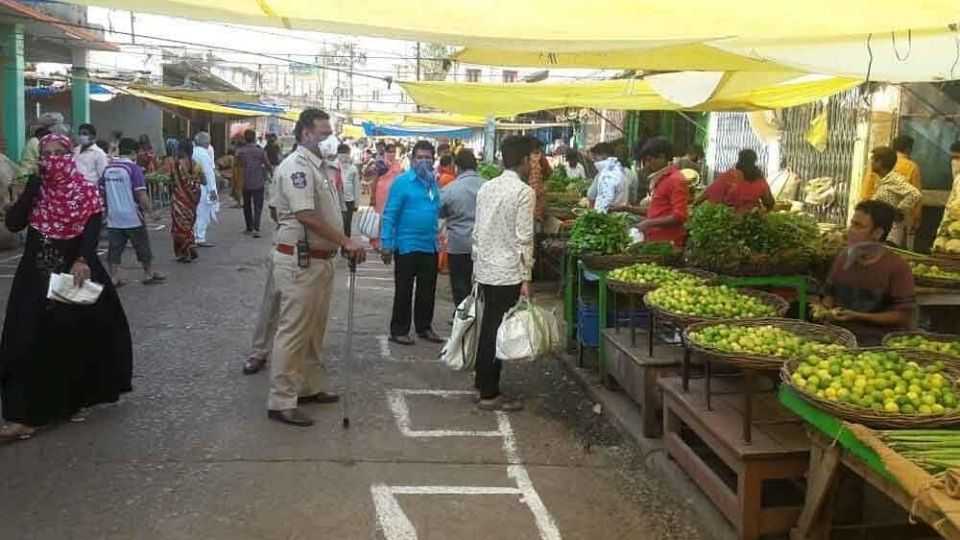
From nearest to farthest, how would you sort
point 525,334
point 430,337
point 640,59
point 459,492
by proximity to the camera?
1. point 459,492
2. point 640,59
3. point 525,334
4. point 430,337

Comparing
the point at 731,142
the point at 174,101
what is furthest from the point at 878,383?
the point at 174,101

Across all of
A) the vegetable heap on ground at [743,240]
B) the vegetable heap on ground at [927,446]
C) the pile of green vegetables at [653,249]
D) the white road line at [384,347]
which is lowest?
the white road line at [384,347]

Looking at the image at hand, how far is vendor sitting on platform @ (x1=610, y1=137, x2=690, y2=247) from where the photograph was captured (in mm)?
7340

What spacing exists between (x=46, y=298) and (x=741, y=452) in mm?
4075

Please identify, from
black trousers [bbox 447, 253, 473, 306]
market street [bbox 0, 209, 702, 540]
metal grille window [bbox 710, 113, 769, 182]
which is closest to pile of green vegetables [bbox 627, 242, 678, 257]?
market street [bbox 0, 209, 702, 540]

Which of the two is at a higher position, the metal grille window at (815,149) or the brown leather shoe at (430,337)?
the metal grille window at (815,149)

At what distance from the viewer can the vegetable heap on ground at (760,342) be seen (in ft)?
14.0

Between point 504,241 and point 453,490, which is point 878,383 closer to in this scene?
point 453,490

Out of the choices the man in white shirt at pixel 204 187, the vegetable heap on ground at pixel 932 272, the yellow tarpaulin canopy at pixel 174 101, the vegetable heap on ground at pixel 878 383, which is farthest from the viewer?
the yellow tarpaulin canopy at pixel 174 101

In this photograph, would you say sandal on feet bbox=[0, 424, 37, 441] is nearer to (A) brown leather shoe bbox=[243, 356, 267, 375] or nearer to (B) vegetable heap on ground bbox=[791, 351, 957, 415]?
(A) brown leather shoe bbox=[243, 356, 267, 375]

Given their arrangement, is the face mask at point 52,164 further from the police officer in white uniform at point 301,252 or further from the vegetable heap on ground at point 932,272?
the vegetable heap on ground at point 932,272

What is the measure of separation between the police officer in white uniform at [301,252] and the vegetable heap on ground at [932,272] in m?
4.00

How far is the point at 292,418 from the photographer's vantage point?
5930mm

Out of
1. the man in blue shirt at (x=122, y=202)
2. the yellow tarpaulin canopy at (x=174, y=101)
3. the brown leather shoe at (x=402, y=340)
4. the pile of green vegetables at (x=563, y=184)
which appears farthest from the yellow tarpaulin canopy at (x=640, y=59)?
the yellow tarpaulin canopy at (x=174, y=101)
